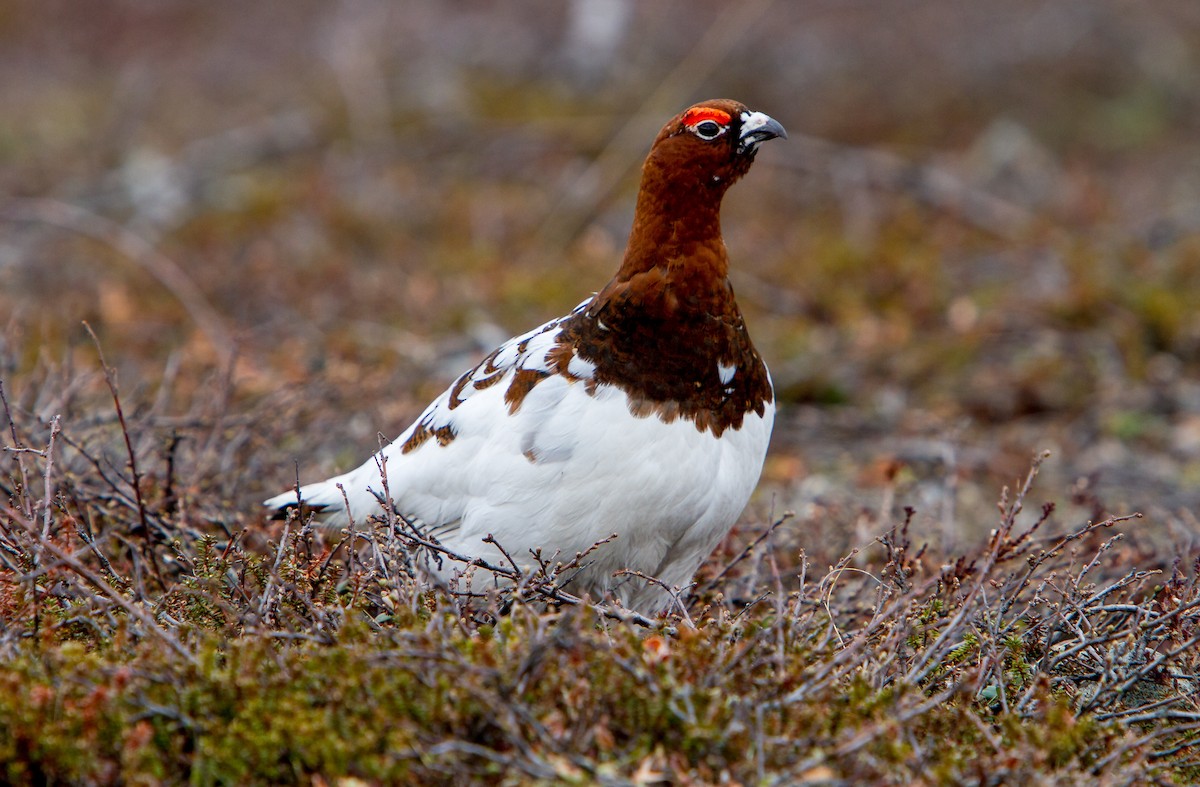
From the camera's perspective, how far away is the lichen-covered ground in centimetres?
220

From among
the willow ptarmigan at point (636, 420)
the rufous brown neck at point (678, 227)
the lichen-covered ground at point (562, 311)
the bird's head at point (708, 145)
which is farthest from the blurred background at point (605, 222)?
the bird's head at point (708, 145)

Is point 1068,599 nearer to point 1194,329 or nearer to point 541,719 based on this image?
point 541,719

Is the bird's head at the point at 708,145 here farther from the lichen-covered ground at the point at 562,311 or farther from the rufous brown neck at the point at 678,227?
the lichen-covered ground at the point at 562,311

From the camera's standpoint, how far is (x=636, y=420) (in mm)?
2816

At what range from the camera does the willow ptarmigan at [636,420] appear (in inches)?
111

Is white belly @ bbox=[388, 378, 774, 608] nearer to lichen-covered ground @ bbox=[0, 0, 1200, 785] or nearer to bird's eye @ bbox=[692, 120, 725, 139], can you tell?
lichen-covered ground @ bbox=[0, 0, 1200, 785]

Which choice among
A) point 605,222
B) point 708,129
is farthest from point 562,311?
point 708,129

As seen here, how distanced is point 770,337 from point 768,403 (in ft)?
11.5

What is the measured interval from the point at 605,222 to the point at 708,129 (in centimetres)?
528

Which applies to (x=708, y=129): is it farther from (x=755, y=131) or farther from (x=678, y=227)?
(x=678, y=227)

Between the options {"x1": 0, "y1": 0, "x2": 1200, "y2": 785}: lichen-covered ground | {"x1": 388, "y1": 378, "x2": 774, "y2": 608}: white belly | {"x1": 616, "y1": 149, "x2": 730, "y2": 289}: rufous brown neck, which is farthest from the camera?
{"x1": 616, "y1": 149, "x2": 730, "y2": 289}: rufous brown neck

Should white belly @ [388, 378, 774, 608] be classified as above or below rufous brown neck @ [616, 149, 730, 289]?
below

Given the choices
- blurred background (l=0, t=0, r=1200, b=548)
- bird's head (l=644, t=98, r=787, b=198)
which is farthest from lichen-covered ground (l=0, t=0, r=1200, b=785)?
bird's head (l=644, t=98, r=787, b=198)

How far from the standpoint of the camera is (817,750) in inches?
81.1
